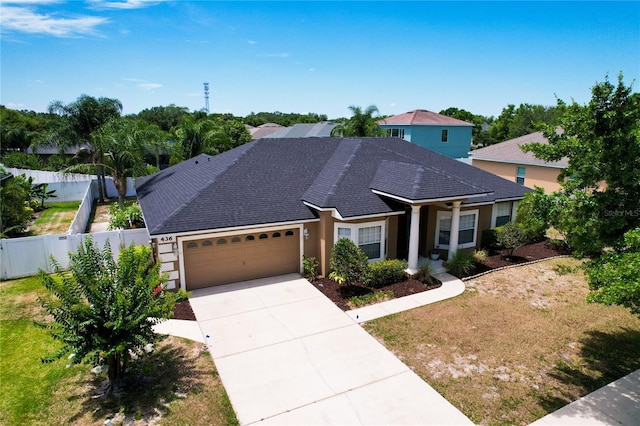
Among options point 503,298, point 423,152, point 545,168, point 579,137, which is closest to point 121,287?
point 579,137

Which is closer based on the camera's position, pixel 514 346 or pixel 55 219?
pixel 514 346

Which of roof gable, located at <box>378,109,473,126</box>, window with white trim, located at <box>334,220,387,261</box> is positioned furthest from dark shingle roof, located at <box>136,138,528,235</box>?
roof gable, located at <box>378,109,473,126</box>

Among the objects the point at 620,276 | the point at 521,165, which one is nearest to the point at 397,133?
the point at 521,165

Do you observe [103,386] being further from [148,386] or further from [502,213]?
[502,213]

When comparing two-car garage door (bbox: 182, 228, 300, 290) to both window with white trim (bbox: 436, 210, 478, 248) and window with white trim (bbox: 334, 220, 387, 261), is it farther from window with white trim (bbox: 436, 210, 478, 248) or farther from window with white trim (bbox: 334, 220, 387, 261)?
window with white trim (bbox: 436, 210, 478, 248)

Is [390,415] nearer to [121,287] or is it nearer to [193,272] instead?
[121,287]
